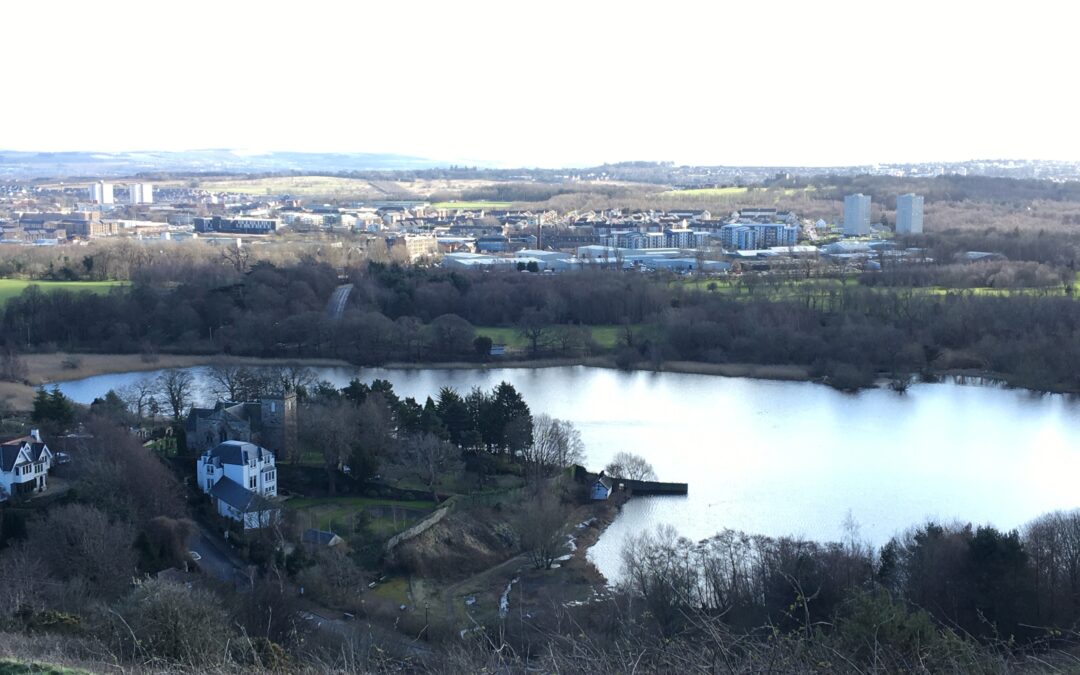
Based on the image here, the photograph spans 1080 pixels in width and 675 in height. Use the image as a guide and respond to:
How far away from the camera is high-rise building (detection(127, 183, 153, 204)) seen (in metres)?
30.0

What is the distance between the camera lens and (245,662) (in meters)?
2.66

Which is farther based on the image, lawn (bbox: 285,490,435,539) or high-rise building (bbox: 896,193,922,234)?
high-rise building (bbox: 896,193,922,234)

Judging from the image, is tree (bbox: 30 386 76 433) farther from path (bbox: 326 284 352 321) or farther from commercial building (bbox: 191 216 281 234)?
commercial building (bbox: 191 216 281 234)

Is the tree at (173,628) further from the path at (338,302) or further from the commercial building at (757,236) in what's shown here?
the commercial building at (757,236)

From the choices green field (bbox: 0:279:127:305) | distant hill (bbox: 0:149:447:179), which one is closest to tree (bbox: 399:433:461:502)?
green field (bbox: 0:279:127:305)

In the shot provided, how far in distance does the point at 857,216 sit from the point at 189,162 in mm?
44470

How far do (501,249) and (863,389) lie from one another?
29.6 ft

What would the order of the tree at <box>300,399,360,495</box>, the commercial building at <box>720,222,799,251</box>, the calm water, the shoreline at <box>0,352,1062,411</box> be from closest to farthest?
the calm water < the tree at <box>300,399,360,495</box> < the shoreline at <box>0,352,1062,411</box> < the commercial building at <box>720,222,799,251</box>

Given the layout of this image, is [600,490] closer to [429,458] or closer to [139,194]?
[429,458]

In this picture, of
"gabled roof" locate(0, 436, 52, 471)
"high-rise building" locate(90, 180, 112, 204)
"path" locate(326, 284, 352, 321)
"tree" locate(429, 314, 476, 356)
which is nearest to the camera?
"gabled roof" locate(0, 436, 52, 471)

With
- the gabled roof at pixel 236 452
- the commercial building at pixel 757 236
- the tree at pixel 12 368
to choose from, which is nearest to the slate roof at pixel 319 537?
the gabled roof at pixel 236 452

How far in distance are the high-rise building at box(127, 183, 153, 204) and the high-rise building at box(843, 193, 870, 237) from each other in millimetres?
17792

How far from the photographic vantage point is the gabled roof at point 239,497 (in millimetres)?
4805

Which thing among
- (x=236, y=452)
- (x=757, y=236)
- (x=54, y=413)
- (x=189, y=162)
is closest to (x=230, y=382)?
(x=54, y=413)
